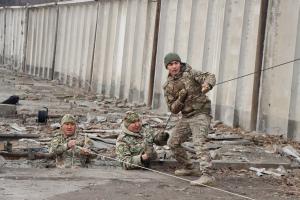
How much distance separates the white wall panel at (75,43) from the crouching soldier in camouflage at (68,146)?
39.4 ft

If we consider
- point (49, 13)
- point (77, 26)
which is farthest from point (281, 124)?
point (49, 13)

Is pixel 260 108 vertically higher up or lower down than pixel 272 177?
higher up

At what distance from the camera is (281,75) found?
32.6 ft

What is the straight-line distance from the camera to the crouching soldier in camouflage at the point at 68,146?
7215mm

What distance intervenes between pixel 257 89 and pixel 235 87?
68 cm

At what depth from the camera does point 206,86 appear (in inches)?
250

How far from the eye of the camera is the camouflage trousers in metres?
6.60

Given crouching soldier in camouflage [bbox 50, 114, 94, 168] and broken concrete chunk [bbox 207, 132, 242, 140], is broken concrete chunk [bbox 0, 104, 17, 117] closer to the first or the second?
broken concrete chunk [bbox 207, 132, 242, 140]

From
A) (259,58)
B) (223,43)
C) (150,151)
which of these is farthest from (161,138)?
(223,43)

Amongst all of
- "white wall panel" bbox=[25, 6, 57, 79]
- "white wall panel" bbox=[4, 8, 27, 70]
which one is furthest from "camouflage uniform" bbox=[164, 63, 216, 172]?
"white wall panel" bbox=[4, 8, 27, 70]

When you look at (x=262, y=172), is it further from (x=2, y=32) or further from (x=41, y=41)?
(x=2, y=32)

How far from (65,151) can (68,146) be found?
4.0 inches

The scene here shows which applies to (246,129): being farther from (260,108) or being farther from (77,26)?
(77,26)

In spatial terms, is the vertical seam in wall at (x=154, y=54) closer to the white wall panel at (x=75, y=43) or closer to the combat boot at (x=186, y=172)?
the white wall panel at (x=75, y=43)
